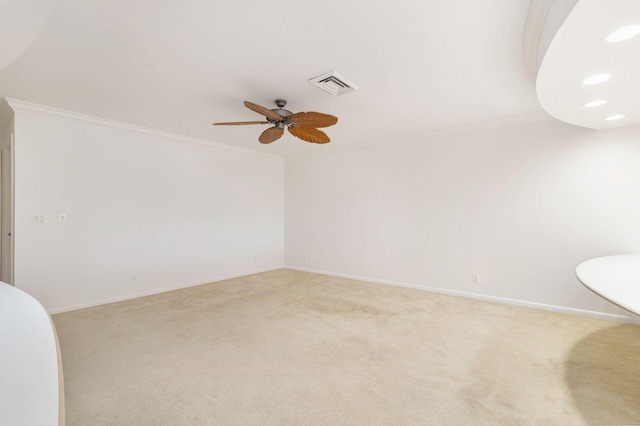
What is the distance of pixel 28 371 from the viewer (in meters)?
1.02

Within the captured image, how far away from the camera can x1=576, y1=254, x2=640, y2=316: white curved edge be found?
57.9 inches

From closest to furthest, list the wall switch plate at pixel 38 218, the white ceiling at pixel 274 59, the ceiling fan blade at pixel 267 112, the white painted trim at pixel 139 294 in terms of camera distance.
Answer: the white ceiling at pixel 274 59 → the ceiling fan blade at pixel 267 112 → the wall switch plate at pixel 38 218 → the white painted trim at pixel 139 294

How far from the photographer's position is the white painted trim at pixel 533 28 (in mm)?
1699

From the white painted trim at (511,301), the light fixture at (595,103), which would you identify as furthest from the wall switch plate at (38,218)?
the light fixture at (595,103)

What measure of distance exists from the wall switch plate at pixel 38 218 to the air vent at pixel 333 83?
3538mm

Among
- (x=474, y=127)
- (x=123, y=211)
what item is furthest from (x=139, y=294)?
(x=474, y=127)

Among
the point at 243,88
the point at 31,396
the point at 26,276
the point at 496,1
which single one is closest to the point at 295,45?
the point at 243,88

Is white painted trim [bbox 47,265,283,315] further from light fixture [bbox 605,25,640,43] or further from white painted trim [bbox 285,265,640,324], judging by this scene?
light fixture [bbox 605,25,640,43]

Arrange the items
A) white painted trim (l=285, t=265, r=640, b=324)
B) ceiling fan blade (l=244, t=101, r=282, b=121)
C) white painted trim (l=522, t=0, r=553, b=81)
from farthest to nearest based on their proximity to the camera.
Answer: white painted trim (l=285, t=265, r=640, b=324) → ceiling fan blade (l=244, t=101, r=282, b=121) → white painted trim (l=522, t=0, r=553, b=81)

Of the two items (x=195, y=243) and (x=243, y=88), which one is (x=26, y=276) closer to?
(x=195, y=243)

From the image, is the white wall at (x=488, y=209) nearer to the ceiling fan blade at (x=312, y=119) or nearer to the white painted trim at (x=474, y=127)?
the white painted trim at (x=474, y=127)

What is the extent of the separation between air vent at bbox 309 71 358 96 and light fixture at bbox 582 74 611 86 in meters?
1.74

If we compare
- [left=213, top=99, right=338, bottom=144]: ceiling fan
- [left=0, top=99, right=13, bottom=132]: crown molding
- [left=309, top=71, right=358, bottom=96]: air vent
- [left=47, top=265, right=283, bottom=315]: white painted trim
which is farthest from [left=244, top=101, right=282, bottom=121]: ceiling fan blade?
[left=47, top=265, right=283, bottom=315]: white painted trim

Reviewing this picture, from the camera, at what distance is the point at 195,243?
491 cm
